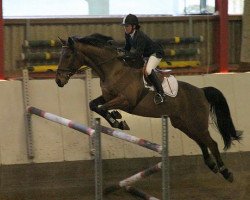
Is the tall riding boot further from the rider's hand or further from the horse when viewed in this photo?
the rider's hand

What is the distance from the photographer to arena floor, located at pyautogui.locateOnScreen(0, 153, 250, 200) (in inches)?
282

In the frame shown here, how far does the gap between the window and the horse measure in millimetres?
1863

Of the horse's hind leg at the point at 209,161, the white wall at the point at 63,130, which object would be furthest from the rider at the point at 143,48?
the white wall at the point at 63,130

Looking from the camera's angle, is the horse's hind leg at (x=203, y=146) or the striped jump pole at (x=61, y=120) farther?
the horse's hind leg at (x=203, y=146)

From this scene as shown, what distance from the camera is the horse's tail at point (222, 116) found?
7281 mm

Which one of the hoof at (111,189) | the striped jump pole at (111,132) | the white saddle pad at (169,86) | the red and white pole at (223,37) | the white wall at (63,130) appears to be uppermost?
the red and white pole at (223,37)

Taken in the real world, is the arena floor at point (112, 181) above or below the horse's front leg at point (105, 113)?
below

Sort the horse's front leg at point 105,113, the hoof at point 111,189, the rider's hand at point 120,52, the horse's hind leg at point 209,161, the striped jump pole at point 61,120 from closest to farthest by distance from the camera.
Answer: the striped jump pole at point 61,120 → the hoof at point 111,189 → the horse's front leg at point 105,113 → the rider's hand at point 120,52 → the horse's hind leg at point 209,161

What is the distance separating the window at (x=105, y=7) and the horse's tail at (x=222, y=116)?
199 cm

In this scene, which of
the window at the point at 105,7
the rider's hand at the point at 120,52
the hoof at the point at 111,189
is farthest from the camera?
the window at the point at 105,7

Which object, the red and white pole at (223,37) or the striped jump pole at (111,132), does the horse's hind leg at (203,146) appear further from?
the red and white pole at (223,37)

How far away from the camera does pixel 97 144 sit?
5.30 metres

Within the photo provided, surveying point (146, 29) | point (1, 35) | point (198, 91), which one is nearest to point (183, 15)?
point (146, 29)

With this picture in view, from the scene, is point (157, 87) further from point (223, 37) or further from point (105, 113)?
point (223, 37)
